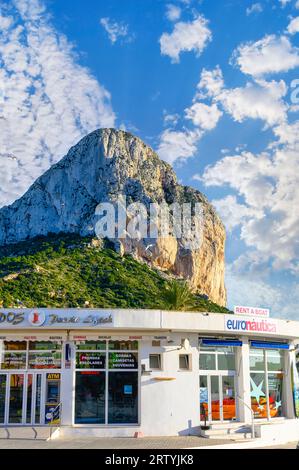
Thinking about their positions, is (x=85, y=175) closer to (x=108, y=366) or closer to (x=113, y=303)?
(x=113, y=303)

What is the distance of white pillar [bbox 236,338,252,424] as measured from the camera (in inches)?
878

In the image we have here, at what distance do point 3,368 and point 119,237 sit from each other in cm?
7439

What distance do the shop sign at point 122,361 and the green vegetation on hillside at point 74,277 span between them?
39.2 meters

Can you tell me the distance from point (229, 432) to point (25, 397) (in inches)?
301

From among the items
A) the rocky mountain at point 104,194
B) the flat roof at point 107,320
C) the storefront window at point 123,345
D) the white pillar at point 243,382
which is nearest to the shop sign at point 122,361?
the storefront window at point 123,345

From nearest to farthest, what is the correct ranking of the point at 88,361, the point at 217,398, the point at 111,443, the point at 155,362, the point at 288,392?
the point at 111,443
the point at 88,361
the point at 155,362
the point at 217,398
the point at 288,392

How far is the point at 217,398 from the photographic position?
22.1 metres

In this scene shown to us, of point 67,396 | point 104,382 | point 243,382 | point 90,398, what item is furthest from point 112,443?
point 243,382

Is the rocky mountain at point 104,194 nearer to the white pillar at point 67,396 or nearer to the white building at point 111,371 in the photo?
the white building at point 111,371

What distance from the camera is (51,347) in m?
21.0

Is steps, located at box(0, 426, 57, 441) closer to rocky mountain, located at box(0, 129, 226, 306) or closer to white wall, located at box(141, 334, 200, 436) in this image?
white wall, located at box(141, 334, 200, 436)

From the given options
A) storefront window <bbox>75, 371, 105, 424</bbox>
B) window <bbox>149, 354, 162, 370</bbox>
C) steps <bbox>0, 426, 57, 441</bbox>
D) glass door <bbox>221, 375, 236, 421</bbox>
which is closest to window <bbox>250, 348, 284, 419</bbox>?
glass door <bbox>221, 375, 236, 421</bbox>

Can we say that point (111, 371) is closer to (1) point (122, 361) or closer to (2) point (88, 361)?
(1) point (122, 361)

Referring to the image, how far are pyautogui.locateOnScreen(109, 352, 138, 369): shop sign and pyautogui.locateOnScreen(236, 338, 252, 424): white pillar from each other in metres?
4.53
